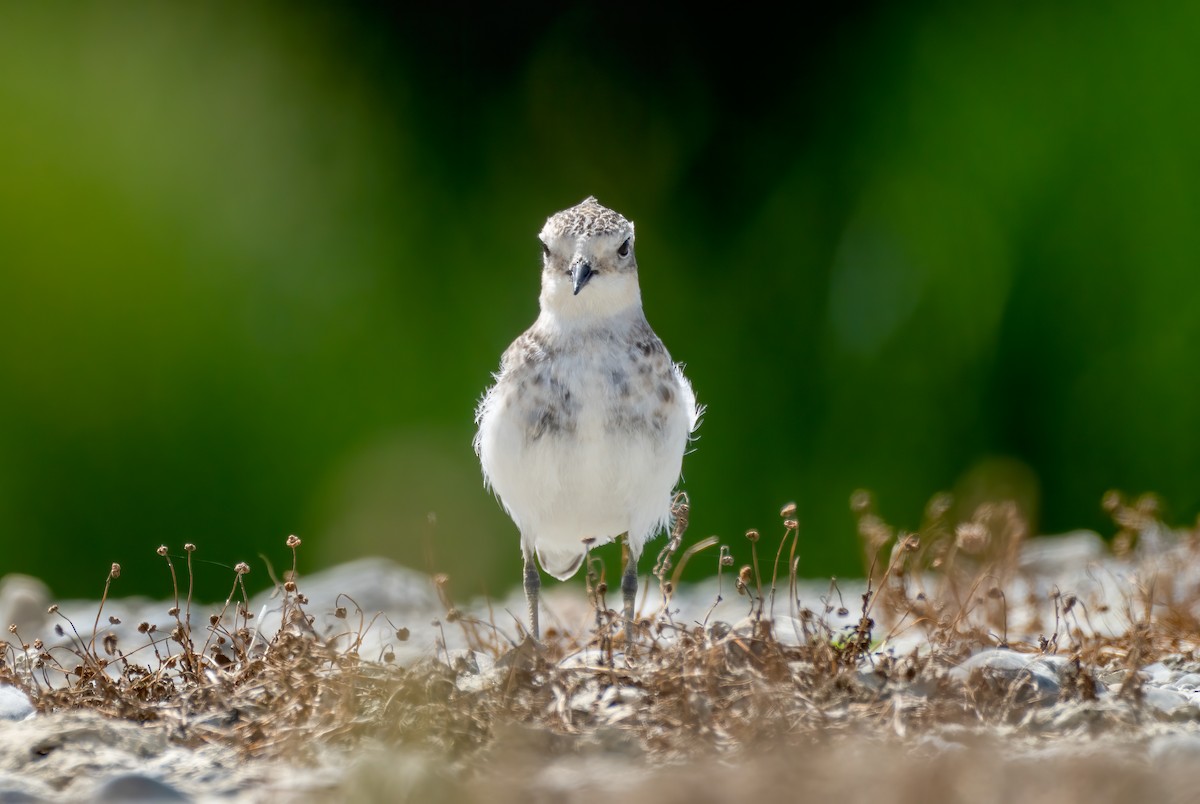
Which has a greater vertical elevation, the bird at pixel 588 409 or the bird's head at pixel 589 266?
the bird's head at pixel 589 266

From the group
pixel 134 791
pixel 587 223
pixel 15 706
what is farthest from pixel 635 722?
pixel 587 223

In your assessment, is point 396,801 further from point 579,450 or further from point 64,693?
point 579,450

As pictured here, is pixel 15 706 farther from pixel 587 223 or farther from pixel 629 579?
pixel 587 223

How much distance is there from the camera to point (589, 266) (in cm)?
523

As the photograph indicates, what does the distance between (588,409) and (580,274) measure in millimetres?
513

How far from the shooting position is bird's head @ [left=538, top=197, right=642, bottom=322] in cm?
527

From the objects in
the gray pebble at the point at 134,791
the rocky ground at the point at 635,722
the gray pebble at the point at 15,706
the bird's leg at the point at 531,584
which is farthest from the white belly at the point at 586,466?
the gray pebble at the point at 134,791

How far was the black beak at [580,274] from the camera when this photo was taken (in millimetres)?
5082

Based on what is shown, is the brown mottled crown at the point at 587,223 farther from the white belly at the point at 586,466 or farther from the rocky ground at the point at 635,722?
the rocky ground at the point at 635,722

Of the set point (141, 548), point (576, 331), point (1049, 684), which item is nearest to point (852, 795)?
point (1049, 684)


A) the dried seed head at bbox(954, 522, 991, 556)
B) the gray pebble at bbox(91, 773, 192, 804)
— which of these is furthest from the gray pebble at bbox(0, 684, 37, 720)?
the dried seed head at bbox(954, 522, 991, 556)

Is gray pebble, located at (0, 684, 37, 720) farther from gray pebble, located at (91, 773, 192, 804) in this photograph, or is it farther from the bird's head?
the bird's head

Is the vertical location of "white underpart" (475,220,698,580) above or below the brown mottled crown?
below

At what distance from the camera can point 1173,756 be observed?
3.31 meters
